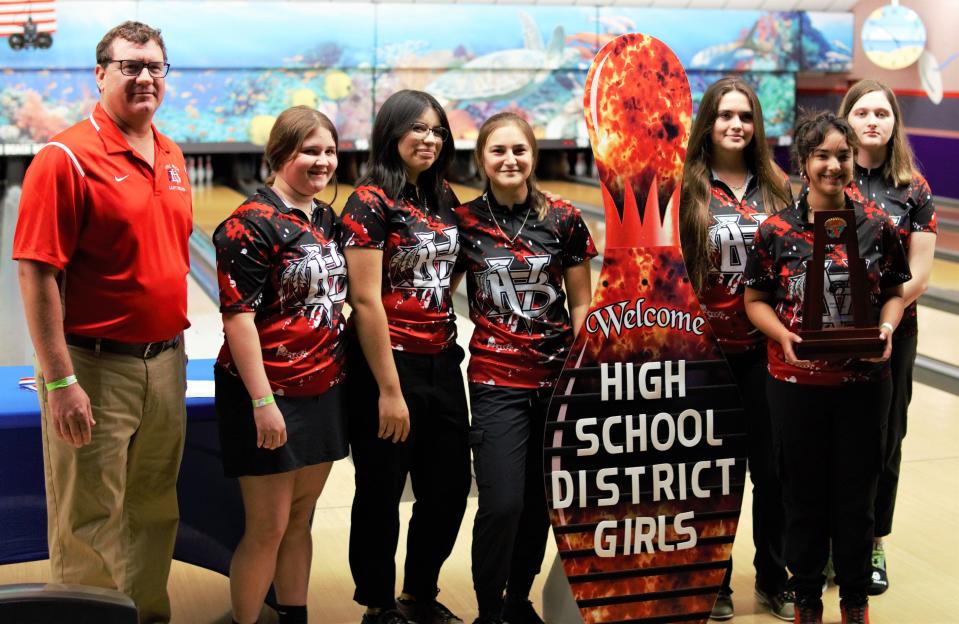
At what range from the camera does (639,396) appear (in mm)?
2182

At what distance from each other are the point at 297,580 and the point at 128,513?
1.16ft

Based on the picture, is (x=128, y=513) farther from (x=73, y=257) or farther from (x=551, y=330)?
(x=551, y=330)

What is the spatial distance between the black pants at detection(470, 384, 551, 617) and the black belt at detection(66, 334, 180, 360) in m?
0.62

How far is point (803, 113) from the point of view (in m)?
2.39

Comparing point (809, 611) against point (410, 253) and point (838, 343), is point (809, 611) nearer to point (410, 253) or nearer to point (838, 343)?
point (838, 343)

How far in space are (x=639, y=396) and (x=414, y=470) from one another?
0.50 meters

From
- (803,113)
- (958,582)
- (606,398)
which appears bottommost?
(958,582)

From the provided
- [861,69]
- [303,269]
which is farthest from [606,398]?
[861,69]

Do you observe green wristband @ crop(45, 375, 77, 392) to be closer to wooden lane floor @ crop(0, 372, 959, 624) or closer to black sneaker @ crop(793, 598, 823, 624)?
wooden lane floor @ crop(0, 372, 959, 624)

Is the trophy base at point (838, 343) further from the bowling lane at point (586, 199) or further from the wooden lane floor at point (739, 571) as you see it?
the bowling lane at point (586, 199)

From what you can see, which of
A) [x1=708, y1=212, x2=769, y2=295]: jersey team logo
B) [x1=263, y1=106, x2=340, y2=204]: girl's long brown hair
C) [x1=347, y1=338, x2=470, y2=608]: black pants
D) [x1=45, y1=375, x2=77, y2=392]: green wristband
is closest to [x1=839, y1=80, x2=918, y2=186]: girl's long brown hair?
[x1=708, y1=212, x2=769, y2=295]: jersey team logo

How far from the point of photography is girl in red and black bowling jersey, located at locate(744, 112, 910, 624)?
2.19 m

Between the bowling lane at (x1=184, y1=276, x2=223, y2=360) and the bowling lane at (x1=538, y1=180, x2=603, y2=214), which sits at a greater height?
the bowling lane at (x1=538, y1=180, x2=603, y2=214)

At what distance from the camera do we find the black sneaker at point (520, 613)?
7.78ft
